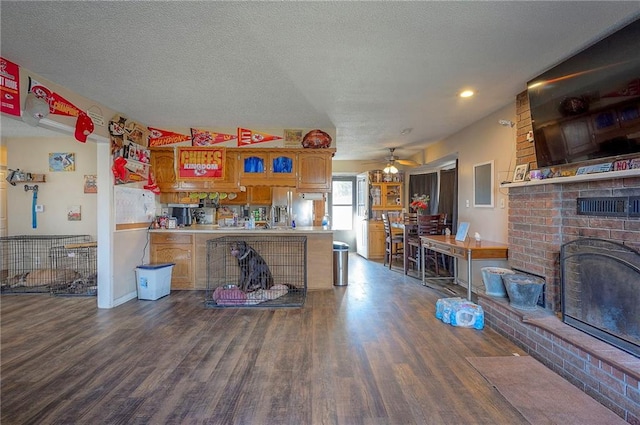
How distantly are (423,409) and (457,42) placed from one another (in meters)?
2.63

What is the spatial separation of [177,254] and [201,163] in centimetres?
145

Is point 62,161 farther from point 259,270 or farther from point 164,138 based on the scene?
point 259,270

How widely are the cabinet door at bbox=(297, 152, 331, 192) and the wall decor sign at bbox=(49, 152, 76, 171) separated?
3.78m

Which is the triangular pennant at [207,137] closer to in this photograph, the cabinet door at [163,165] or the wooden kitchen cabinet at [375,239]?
the cabinet door at [163,165]

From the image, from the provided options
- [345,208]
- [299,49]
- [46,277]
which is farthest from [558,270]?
[46,277]

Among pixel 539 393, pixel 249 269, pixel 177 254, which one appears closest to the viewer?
pixel 539 393

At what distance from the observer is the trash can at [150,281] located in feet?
14.0

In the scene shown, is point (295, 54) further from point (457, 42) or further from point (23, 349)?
point (23, 349)

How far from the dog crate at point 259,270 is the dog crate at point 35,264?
2.09 meters

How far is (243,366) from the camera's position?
8.13 feet

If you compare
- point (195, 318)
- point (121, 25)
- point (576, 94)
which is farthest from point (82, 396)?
point (576, 94)

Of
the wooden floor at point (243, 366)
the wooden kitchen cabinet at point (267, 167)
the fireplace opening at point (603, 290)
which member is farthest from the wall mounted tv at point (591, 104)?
the wooden kitchen cabinet at point (267, 167)

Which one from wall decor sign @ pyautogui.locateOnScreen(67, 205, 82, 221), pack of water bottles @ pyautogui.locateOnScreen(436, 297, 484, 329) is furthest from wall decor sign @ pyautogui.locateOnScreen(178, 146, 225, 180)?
pack of water bottles @ pyautogui.locateOnScreen(436, 297, 484, 329)

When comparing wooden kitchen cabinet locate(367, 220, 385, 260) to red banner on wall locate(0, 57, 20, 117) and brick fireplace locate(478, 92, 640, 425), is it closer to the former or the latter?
brick fireplace locate(478, 92, 640, 425)
